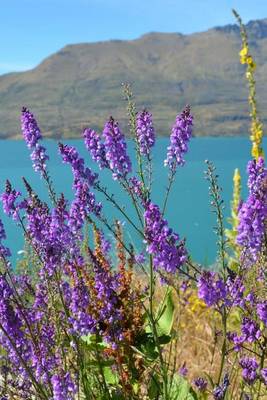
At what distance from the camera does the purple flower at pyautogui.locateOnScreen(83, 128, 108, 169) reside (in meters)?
4.13

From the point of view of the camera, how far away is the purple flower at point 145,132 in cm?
419

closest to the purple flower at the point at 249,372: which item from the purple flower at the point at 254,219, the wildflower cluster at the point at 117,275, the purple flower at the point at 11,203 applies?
the wildflower cluster at the point at 117,275

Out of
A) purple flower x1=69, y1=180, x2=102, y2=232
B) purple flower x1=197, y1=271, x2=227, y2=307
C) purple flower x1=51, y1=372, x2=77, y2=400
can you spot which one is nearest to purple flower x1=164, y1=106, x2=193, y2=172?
purple flower x1=69, y1=180, x2=102, y2=232

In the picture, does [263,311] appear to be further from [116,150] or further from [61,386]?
[116,150]

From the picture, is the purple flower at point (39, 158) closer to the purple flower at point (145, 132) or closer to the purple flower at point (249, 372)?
the purple flower at point (145, 132)

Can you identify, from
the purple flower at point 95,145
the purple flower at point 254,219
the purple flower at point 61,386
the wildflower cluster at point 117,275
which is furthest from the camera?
the purple flower at point 95,145

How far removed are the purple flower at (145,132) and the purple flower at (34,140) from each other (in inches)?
24.7

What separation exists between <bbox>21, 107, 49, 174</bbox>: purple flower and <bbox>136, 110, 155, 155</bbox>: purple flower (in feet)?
2.06

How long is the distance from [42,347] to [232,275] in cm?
137

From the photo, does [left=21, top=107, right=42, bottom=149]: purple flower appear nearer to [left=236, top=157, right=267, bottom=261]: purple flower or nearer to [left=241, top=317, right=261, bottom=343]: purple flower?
[left=236, top=157, right=267, bottom=261]: purple flower

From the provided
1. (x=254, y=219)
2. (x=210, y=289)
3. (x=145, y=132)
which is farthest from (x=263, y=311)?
(x=145, y=132)

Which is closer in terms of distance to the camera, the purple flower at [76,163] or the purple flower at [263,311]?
the purple flower at [263,311]

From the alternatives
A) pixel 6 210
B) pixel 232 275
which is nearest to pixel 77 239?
pixel 6 210

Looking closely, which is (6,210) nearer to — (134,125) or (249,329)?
(134,125)
